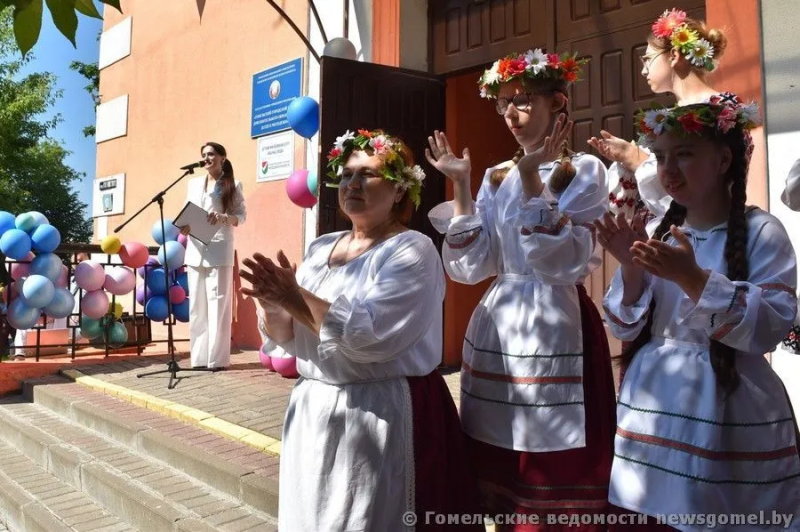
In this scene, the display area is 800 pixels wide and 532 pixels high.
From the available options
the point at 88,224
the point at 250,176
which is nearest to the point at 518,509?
the point at 250,176

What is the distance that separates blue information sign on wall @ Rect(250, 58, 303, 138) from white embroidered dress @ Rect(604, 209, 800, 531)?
586 cm

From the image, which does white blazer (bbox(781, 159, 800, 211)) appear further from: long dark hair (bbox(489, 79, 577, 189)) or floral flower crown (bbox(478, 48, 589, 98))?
floral flower crown (bbox(478, 48, 589, 98))

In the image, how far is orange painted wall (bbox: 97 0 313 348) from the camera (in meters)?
7.14

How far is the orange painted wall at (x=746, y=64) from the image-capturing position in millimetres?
3312

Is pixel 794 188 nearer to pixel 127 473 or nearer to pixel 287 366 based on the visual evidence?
pixel 287 366

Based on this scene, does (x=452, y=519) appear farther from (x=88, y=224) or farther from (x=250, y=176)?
(x=88, y=224)

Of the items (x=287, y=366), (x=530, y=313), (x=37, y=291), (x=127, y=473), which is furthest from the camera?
(x=37, y=291)

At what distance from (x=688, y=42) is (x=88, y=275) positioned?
596 cm

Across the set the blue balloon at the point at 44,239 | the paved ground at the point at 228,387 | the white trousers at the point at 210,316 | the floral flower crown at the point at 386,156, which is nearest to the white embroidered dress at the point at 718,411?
the floral flower crown at the point at 386,156

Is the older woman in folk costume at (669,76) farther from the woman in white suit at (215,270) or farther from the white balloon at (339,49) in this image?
the woman in white suit at (215,270)

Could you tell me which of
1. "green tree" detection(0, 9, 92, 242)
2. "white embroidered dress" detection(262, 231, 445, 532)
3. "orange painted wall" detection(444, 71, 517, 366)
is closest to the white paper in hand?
"orange painted wall" detection(444, 71, 517, 366)

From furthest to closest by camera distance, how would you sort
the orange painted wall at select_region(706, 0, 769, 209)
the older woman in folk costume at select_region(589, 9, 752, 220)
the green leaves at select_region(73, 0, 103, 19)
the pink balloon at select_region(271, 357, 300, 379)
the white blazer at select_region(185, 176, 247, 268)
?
the white blazer at select_region(185, 176, 247, 268), the pink balloon at select_region(271, 357, 300, 379), the orange painted wall at select_region(706, 0, 769, 209), the older woman in folk costume at select_region(589, 9, 752, 220), the green leaves at select_region(73, 0, 103, 19)

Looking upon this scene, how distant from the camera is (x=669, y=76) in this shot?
2.39 metres

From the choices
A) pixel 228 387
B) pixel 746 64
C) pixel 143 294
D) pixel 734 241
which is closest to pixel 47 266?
pixel 143 294
